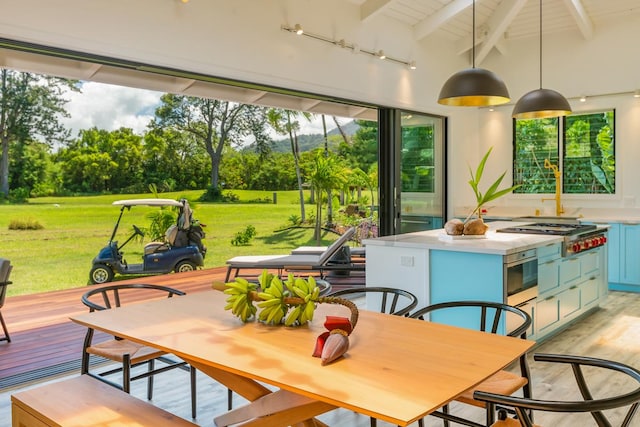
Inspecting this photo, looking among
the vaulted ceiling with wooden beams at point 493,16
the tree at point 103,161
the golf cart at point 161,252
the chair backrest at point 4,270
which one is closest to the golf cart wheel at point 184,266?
the golf cart at point 161,252

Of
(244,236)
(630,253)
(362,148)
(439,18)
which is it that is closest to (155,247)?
(244,236)

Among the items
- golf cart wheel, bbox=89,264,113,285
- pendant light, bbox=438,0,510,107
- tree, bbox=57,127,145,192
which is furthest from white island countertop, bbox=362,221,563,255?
tree, bbox=57,127,145,192

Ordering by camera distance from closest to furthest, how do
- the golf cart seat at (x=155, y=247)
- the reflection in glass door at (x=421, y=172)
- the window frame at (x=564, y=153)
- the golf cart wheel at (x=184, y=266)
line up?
the reflection in glass door at (x=421, y=172)
the window frame at (x=564, y=153)
the golf cart seat at (x=155, y=247)
the golf cart wheel at (x=184, y=266)

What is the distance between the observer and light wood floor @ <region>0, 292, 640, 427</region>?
299cm

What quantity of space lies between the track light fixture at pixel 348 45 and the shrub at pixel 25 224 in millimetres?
5094

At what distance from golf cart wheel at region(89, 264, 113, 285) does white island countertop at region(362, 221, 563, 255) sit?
15.1ft

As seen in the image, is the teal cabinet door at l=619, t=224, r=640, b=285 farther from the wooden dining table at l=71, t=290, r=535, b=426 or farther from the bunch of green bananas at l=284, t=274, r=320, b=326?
Result: the bunch of green bananas at l=284, t=274, r=320, b=326

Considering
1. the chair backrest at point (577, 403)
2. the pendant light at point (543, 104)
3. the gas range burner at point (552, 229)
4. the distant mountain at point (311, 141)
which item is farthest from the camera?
the distant mountain at point (311, 141)

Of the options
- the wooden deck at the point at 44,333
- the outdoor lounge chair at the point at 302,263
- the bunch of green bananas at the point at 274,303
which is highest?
the bunch of green bananas at the point at 274,303

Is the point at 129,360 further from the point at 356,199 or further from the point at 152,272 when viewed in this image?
the point at 356,199

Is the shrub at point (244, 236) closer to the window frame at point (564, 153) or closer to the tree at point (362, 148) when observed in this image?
the tree at point (362, 148)

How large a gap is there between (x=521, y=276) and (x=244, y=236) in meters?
6.84

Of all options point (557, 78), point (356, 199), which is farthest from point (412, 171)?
point (356, 199)

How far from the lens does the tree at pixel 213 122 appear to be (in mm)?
9203
